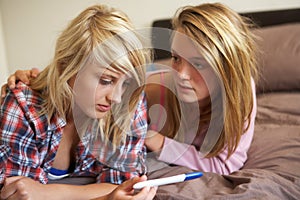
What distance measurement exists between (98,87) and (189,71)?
0.26 meters

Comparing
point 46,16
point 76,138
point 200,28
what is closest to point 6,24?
point 46,16

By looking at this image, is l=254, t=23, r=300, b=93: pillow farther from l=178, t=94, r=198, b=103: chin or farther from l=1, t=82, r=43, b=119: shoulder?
l=1, t=82, r=43, b=119: shoulder

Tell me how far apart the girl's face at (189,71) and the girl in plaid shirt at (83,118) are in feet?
0.35

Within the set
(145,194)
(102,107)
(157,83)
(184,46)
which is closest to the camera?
(145,194)

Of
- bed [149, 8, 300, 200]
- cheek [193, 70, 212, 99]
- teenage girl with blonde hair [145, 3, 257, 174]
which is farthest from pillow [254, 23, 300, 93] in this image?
cheek [193, 70, 212, 99]

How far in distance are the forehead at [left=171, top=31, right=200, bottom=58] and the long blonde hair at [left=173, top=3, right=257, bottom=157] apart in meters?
0.01

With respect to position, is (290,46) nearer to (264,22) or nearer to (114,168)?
(264,22)

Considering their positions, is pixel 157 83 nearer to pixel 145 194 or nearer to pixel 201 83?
pixel 201 83

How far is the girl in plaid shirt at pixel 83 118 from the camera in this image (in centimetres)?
81

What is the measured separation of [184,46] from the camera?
0.96 m

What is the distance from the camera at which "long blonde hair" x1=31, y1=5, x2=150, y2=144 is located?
81 centimetres

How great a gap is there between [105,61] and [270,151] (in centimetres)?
54

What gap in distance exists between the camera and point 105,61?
2.64 ft

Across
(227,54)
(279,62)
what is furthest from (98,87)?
(279,62)
